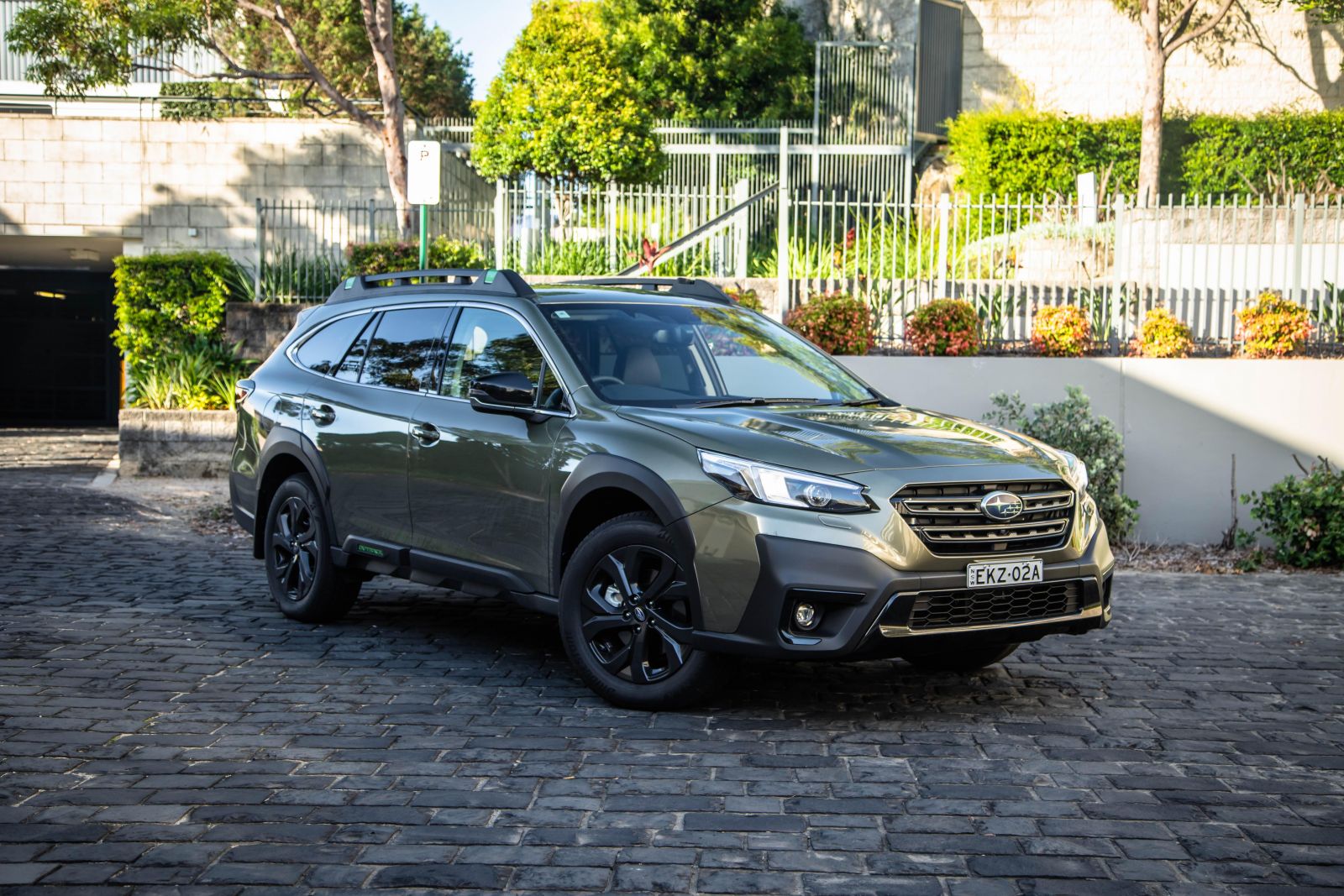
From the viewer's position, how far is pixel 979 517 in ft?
19.4

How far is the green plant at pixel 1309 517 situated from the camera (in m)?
11.1

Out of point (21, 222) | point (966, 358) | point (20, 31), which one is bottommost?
point (966, 358)

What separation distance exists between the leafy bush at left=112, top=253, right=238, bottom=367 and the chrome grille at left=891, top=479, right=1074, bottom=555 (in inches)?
529

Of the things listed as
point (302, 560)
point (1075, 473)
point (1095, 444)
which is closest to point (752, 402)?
point (1075, 473)

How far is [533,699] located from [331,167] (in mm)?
19614

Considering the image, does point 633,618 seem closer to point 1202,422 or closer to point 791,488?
point 791,488

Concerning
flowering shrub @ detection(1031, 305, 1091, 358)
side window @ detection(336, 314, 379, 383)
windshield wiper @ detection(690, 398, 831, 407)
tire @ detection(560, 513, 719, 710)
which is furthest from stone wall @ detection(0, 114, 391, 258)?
tire @ detection(560, 513, 719, 710)

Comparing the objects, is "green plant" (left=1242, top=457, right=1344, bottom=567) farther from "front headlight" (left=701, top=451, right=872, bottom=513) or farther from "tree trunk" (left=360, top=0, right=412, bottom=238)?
"tree trunk" (left=360, top=0, right=412, bottom=238)

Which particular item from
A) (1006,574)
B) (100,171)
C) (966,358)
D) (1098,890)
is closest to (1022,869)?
(1098,890)

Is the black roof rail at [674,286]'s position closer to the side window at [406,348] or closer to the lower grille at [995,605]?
the side window at [406,348]

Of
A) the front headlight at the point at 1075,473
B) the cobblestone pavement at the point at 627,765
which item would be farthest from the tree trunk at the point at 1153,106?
the front headlight at the point at 1075,473

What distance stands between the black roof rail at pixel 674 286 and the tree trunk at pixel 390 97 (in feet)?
45.1

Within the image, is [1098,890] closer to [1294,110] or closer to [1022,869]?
[1022,869]

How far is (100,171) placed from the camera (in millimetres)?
24500
